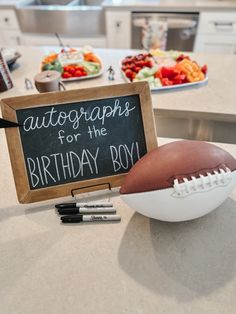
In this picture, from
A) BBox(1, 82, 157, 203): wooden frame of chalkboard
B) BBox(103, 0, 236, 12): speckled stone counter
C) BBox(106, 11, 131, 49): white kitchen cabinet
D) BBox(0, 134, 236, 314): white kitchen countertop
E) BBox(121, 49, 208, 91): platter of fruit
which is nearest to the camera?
BBox(0, 134, 236, 314): white kitchen countertop

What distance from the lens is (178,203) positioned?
0.46m

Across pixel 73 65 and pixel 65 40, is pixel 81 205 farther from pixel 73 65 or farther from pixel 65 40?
pixel 65 40

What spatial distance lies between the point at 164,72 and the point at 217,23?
1489mm

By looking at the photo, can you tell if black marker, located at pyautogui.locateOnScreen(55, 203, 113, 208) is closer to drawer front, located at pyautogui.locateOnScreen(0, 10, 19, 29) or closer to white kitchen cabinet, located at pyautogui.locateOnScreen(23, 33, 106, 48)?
Result: white kitchen cabinet, located at pyautogui.locateOnScreen(23, 33, 106, 48)

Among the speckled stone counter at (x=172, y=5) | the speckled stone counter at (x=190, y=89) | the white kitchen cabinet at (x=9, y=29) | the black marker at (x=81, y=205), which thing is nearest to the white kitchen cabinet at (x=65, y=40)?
the white kitchen cabinet at (x=9, y=29)

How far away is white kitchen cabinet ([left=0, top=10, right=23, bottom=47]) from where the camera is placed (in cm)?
236

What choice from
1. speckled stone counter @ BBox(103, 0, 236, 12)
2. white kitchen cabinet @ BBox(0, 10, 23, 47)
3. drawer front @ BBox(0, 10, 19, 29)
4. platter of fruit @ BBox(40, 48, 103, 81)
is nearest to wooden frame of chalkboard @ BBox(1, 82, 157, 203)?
platter of fruit @ BBox(40, 48, 103, 81)

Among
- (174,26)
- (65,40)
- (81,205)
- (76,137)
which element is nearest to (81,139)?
(76,137)

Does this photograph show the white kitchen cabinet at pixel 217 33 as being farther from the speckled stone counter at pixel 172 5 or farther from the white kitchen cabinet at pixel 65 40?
the white kitchen cabinet at pixel 65 40

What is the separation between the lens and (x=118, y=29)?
90.6 inches

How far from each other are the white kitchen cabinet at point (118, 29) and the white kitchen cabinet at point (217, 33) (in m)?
0.62

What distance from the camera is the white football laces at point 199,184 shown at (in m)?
0.44

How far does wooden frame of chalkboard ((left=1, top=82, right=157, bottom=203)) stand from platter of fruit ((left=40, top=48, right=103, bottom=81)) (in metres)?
0.58

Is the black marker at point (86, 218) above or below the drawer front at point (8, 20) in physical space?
below
